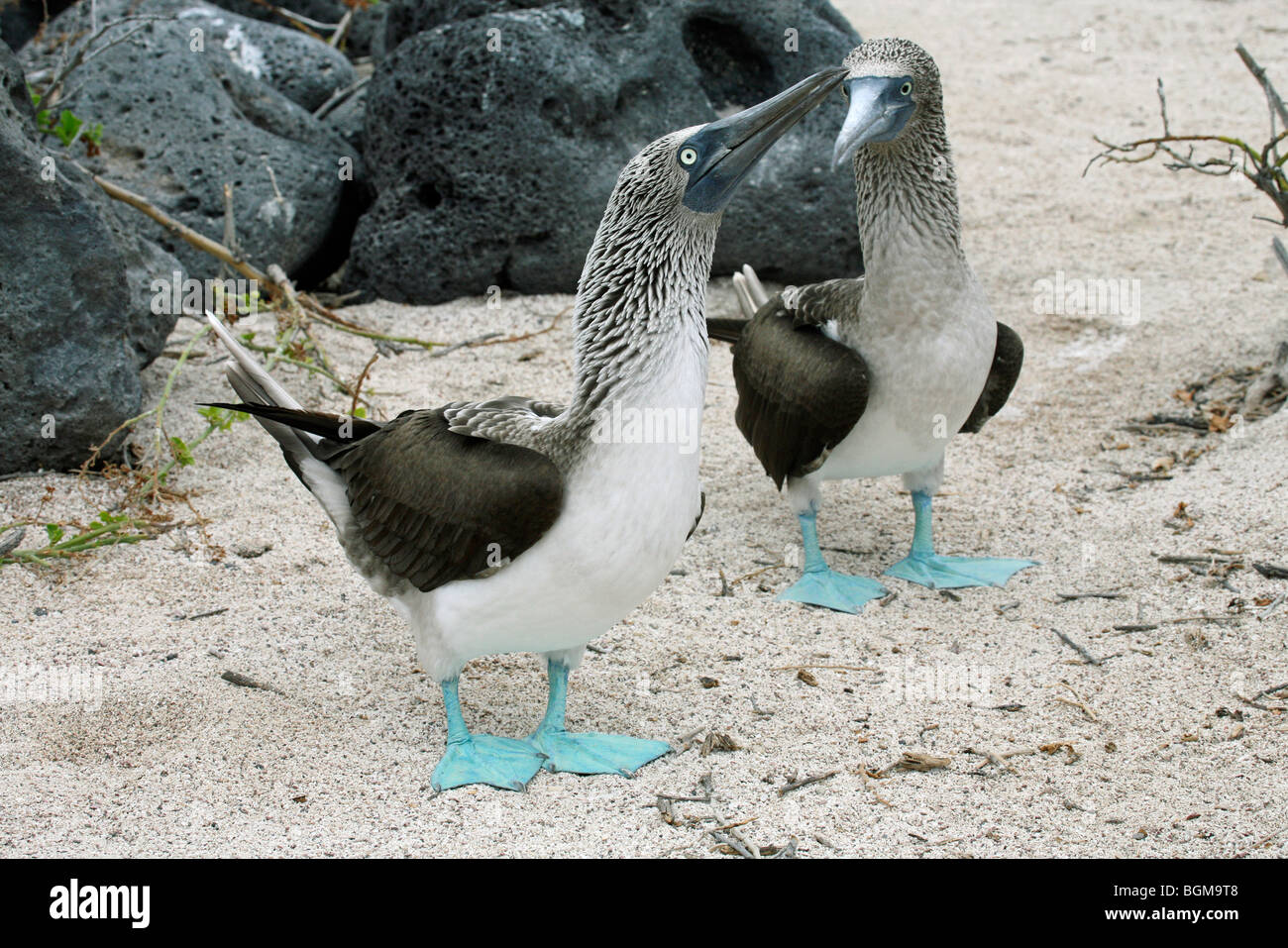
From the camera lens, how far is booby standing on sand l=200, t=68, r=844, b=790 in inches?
132

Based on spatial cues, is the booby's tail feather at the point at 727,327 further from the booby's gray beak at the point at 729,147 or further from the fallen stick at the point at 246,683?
the fallen stick at the point at 246,683

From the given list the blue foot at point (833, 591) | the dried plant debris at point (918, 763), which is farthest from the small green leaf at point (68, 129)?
the dried plant debris at point (918, 763)

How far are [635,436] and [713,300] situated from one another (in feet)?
14.5

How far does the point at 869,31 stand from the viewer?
12109mm

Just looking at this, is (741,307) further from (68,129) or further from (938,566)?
(68,129)

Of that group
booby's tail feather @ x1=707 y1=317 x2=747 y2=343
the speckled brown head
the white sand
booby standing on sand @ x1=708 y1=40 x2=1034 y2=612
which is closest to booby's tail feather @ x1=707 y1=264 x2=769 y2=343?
booby's tail feather @ x1=707 y1=317 x2=747 y2=343

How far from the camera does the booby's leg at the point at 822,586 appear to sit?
16.1 ft

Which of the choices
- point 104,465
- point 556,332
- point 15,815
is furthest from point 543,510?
point 556,332

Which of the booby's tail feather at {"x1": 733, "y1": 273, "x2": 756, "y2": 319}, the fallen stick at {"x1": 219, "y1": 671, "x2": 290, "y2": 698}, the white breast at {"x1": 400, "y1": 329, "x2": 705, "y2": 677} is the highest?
the booby's tail feather at {"x1": 733, "y1": 273, "x2": 756, "y2": 319}

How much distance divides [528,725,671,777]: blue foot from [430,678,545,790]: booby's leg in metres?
0.05

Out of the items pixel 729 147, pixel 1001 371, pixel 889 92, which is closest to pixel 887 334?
pixel 1001 371

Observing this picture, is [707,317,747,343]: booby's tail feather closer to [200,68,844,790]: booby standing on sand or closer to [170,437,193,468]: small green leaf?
[200,68,844,790]: booby standing on sand

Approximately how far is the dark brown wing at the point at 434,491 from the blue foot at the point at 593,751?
620 mm

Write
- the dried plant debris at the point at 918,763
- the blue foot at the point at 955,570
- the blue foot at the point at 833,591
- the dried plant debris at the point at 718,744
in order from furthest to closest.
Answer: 1. the blue foot at the point at 955,570
2. the blue foot at the point at 833,591
3. the dried plant debris at the point at 718,744
4. the dried plant debris at the point at 918,763
